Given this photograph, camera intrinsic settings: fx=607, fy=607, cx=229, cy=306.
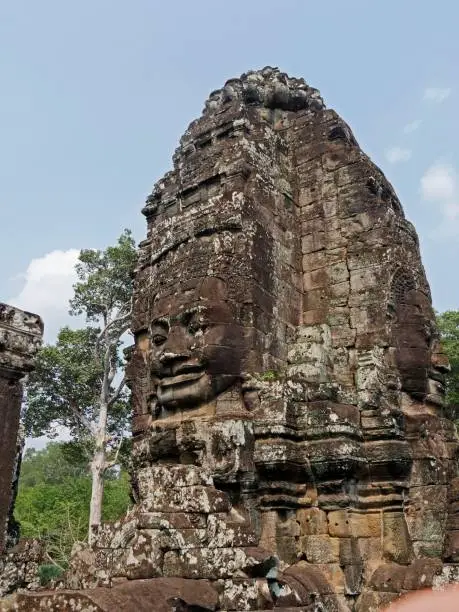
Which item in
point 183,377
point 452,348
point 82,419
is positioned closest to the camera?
point 183,377

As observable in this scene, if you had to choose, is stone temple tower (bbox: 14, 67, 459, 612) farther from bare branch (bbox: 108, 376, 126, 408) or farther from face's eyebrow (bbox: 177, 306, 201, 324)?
bare branch (bbox: 108, 376, 126, 408)

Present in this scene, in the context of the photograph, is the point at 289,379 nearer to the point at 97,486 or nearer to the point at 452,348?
the point at 97,486

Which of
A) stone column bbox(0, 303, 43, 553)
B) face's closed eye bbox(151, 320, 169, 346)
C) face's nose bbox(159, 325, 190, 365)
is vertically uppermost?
face's closed eye bbox(151, 320, 169, 346)

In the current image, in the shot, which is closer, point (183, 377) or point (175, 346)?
point (183, 377)

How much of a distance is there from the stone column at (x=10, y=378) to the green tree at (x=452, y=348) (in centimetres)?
2113

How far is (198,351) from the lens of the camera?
22.5 ft

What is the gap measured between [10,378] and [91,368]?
1684cm

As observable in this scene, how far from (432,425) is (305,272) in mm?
2567

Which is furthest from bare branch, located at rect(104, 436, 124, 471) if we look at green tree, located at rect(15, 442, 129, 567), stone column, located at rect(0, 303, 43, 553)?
stone column, located at rect(0, 303, 43, 553)

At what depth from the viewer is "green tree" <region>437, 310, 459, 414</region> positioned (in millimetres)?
24453

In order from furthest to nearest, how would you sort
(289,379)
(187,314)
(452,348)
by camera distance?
(452,348) → (187,314) → (289,379)

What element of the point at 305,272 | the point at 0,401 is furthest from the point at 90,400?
the point at 0,401

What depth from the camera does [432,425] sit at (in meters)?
7.07

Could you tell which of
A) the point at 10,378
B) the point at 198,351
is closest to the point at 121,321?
the point at 198,351
